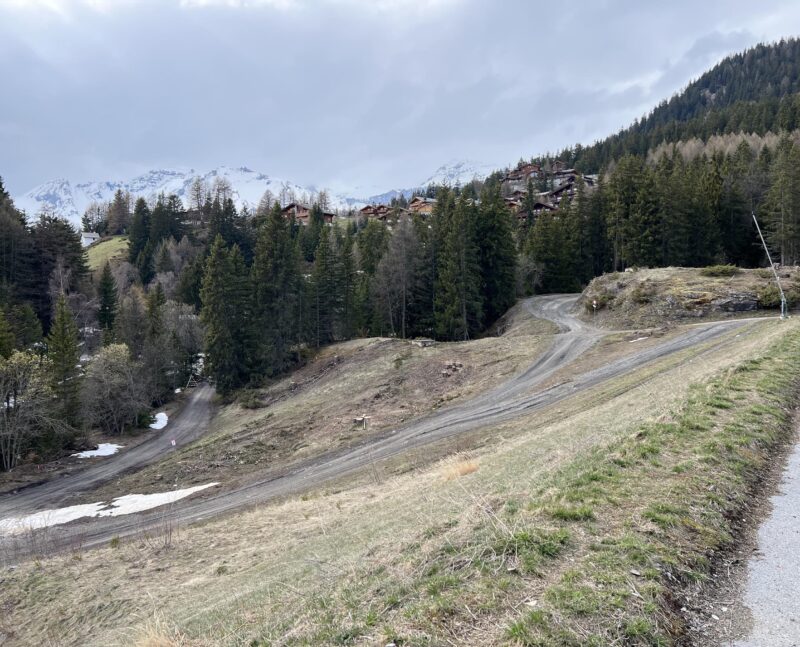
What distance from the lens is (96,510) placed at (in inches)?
966

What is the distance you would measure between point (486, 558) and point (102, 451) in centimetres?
4435

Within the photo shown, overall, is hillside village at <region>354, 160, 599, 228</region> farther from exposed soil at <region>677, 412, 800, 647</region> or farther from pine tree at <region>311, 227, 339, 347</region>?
exposed soil at <region>677, 412, 800, 647</region>

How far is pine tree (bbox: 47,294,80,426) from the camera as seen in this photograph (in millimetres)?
39250

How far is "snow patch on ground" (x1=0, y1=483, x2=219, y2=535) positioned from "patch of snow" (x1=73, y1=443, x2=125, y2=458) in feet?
43.6

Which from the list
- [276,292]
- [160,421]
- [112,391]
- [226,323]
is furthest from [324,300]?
[112,391]

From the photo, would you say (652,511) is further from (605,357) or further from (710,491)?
(605,357)

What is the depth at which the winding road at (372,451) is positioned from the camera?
2092 centimetres

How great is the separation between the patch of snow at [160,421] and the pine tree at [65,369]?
8.00 meters

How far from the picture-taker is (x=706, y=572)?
4.87m

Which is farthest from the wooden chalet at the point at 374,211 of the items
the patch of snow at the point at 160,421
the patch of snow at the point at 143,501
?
the patch of snow at the point at 143,501

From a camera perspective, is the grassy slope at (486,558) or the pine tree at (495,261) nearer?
the grassy slope at (486,558)

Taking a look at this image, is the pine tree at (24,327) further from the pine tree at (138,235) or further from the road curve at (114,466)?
the pine tree at (138,235)

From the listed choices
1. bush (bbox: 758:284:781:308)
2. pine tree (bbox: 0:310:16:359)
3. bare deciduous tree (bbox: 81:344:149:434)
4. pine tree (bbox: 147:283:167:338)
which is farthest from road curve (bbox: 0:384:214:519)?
bush (bbox: 758:284:781:308)

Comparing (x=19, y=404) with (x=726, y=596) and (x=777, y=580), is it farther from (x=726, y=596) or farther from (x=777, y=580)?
(x=777, y=580)
